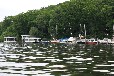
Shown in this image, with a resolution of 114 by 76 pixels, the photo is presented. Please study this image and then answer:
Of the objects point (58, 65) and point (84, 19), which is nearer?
point (58, 65)

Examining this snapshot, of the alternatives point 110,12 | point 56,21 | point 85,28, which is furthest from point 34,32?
point 110,12

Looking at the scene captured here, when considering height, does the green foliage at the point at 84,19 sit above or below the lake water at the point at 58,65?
above

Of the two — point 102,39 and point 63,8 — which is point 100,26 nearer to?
point 102,39

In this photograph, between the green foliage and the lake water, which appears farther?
the green foliage

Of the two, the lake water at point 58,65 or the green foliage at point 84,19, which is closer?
the lake water at point 58,65

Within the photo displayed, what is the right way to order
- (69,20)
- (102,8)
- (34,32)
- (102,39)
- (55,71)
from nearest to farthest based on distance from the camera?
(55,71) → (102,39) → (102,8) → (69,20) → (34,32)

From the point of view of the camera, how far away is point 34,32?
637 feet

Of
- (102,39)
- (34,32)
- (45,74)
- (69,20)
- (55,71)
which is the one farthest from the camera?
(34,32)

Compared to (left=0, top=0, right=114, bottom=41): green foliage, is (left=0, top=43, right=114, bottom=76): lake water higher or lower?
lower

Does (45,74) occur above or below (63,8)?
below

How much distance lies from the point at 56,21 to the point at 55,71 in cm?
14364

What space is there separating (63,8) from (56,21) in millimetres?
6663

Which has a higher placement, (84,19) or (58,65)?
(84,19)

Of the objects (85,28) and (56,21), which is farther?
(56,21)
